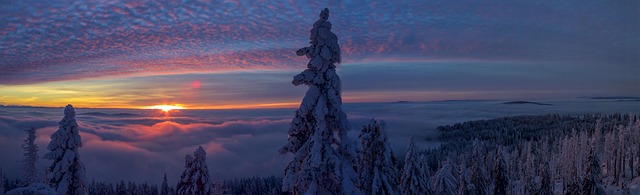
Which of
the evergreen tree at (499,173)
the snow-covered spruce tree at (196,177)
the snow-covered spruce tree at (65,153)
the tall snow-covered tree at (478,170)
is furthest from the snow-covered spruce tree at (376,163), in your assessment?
the evergreen tree at (499,173)

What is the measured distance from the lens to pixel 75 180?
76.5 ft

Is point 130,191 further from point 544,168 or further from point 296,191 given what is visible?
point 296,191

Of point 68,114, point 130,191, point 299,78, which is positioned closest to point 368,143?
point 299,78

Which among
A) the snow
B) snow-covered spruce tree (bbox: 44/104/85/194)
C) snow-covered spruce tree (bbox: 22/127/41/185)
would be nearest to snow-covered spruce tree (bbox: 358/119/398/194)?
the snow

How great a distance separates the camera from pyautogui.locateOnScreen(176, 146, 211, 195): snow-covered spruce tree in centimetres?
2717

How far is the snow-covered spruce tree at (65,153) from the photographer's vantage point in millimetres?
22297

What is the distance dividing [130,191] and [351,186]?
11135 cm

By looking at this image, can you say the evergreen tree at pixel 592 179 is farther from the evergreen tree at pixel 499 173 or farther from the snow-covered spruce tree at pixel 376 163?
the snow-covered spruce tree at pixel 376 163

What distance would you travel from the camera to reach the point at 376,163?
1848 centimetres

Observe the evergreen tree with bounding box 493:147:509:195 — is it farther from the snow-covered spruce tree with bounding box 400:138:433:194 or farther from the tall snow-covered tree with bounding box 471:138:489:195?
the snow-covered spruce tree with bounding box 400:138:433:194

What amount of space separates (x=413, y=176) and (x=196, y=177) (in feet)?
47.4

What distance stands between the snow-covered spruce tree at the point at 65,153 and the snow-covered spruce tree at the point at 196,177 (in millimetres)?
6737

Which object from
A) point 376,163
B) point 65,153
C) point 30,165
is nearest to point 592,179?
point 376,163

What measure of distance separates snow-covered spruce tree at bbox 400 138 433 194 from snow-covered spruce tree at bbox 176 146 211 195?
1346cm
